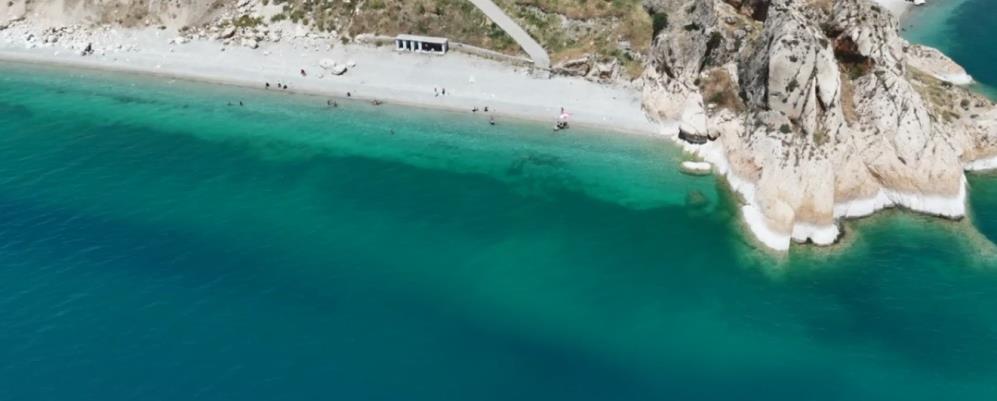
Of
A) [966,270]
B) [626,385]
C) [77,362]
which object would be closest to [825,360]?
[626,385]

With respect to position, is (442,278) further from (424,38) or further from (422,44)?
(422,44)

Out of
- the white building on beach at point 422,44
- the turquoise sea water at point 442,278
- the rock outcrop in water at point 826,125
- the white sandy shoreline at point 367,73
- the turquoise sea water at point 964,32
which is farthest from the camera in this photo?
the turquoise sea water at point 964,32

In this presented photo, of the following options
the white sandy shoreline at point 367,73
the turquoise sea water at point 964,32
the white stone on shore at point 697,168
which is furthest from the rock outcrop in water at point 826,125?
the turquoise sea water at point 964,32

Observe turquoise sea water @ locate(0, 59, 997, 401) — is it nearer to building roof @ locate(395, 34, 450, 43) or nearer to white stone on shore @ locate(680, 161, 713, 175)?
white stone on shore @ locate(680, 161, 713, 175)

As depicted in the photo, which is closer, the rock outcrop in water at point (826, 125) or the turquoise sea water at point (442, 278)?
the turquoise sea water at point (442, 278)

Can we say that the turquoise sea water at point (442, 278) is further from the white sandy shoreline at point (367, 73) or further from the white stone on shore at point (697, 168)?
the white sandy shoreline at point (367, 73)

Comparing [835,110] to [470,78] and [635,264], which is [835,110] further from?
[470,78]

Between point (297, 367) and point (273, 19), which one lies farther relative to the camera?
point (273, 19)
